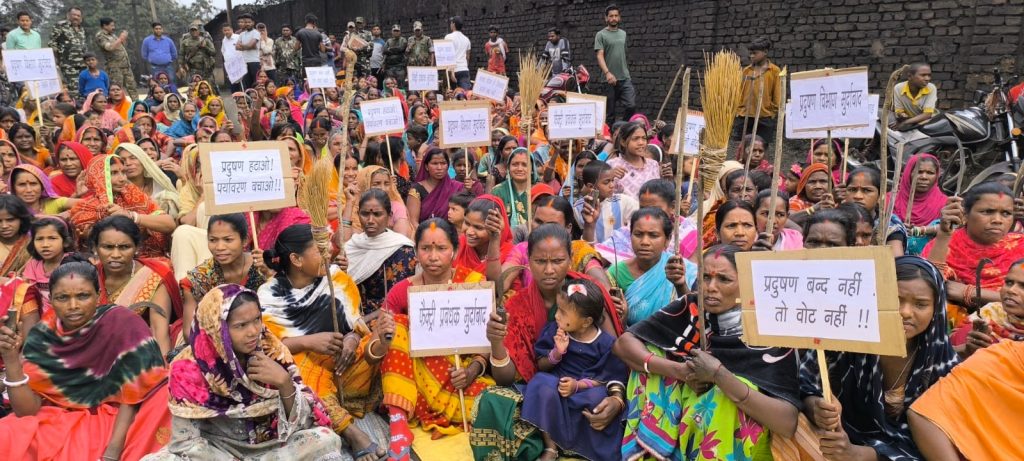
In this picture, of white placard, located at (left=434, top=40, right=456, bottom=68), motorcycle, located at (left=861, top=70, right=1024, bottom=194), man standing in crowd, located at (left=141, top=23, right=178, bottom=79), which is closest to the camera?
motorcycle, located at (left=861, top=70, right=1024, bottom=194)

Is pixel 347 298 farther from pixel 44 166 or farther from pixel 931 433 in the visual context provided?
pixel 44 166

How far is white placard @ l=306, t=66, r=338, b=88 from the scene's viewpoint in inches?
400

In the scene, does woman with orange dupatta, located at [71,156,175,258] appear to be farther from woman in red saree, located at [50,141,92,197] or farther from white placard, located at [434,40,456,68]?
white placard, located at [434,40,456,68]

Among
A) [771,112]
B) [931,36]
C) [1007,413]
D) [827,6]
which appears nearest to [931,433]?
[1007,413]

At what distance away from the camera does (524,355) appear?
11.5ft

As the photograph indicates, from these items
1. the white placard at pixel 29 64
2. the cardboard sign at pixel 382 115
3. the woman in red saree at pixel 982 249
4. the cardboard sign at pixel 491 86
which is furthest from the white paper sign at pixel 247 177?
the white placard at pixel 29 64

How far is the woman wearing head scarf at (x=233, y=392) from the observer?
2875mm

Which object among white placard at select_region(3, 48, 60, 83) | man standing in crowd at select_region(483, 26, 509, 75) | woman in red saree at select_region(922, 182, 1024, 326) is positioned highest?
man standing in crowd at select_region(483, 26, 509, 75)

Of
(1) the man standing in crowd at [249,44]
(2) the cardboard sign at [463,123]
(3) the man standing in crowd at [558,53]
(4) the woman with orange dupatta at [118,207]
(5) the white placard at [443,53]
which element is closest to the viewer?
(4) the woman with orange dupatta at [118,207]

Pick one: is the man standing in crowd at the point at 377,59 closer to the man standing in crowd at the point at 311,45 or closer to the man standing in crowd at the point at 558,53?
the man standing in crowd at the point at 311,45

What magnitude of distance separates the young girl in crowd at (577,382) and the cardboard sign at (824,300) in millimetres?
975

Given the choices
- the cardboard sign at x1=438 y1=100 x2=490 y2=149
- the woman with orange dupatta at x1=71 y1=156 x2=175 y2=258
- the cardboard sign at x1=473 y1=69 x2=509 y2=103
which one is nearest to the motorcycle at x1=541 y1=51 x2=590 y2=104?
the cardboard sign at x1=473 y1=69 x2=509 y2=103

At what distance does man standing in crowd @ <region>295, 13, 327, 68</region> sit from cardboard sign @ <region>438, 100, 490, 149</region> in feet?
33.8

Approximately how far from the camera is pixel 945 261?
13.8ft
